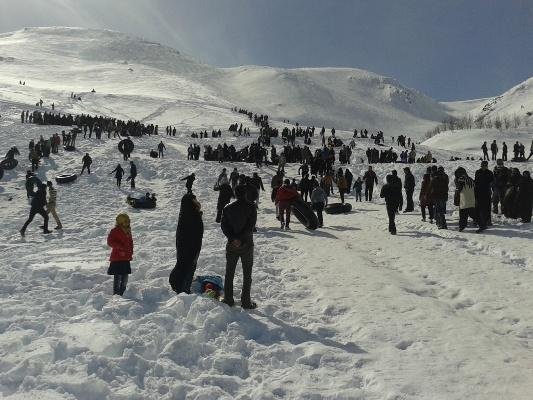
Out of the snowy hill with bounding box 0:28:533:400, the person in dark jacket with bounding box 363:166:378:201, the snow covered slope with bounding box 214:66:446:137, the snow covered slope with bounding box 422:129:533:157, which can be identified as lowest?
the snowy hill with bounding box 0:28:533:400

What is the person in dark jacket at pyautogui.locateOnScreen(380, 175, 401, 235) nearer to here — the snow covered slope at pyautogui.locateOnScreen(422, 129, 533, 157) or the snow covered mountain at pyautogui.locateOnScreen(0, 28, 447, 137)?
the snow covered slope at pyautogui.locateOnScreen(422, 129, 533, 157)

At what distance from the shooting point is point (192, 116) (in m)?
65.2

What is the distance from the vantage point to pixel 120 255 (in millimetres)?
7352

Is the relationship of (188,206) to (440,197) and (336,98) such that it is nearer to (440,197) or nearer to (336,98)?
(440,197)

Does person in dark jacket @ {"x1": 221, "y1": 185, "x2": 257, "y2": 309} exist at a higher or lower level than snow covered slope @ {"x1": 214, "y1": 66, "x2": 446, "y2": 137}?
lower

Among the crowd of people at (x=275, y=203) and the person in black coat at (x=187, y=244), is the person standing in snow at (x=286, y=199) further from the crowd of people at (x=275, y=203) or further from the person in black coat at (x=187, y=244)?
the person in black coat at (x=187, y=244)

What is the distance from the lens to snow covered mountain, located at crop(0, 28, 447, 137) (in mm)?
94938

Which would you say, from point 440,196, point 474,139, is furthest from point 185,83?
point 440,196

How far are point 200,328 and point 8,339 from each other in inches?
83.0

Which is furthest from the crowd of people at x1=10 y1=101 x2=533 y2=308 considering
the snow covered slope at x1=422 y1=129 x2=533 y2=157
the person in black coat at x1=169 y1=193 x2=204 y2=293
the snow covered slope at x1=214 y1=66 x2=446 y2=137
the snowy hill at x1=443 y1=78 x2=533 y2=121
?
the snowy hill at x1=443 y1=78 x2=533 y2=121

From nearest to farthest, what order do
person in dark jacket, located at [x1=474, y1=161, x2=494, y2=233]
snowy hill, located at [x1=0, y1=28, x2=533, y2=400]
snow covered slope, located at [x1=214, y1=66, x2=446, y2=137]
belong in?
snowy hill, located at [x1=0, y1=28, x2=533, y2=400]
person in dark jacket, located at [x1=474, y1=161, x2=494, y2=233]
snow covered slope, located at [x1=214, y1=66, x2=446, y2=137]

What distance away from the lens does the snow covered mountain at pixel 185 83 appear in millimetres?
94938

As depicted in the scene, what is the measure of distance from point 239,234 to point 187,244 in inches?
43.9

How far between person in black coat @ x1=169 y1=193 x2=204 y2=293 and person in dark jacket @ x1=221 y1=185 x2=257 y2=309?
833 millimetres
